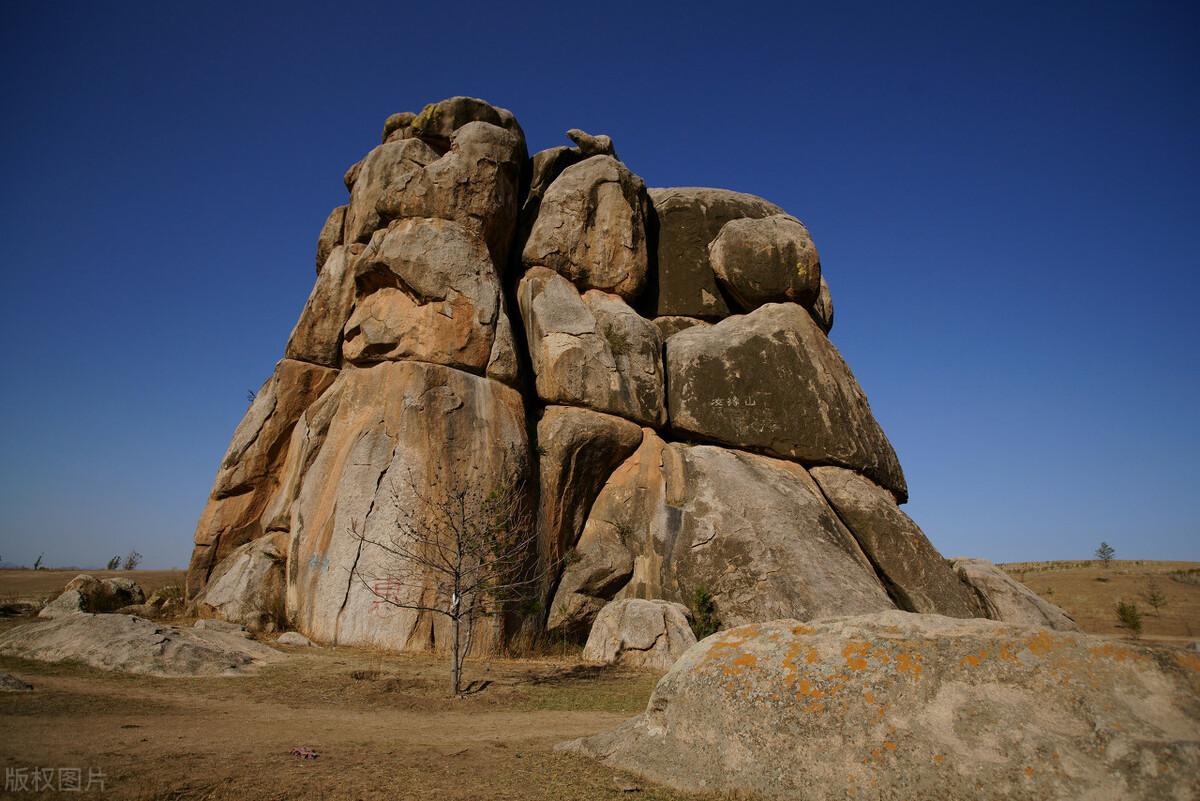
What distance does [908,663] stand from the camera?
162 inches

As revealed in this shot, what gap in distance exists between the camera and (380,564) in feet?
41.5

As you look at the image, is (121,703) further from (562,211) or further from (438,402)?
(562,211)

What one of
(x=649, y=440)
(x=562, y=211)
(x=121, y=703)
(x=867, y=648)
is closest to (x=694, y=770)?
(x=867, y=648)

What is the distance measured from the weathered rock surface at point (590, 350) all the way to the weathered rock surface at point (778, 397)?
0.80m

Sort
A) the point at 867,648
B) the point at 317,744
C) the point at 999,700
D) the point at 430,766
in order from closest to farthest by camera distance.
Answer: the point at 999,700 → the point at 867,648 → the point at 430,766 → the point at 317,744

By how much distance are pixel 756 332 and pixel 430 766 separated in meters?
13.6

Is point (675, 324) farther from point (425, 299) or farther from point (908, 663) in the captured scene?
point (908, 663)

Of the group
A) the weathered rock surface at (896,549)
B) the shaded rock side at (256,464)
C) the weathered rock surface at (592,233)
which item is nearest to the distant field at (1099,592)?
the shaded rock side at (256,464)

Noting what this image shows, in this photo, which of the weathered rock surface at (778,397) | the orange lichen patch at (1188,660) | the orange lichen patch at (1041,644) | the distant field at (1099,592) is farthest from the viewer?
the distant field at (1099,592)

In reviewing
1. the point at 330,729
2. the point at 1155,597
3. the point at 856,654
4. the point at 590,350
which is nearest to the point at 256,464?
the point at 590,350

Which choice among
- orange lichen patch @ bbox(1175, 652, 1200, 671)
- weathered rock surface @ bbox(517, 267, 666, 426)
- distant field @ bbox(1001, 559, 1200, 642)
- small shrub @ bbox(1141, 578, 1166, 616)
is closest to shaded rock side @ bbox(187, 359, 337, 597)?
weathered rock surface @ bbox(517, 267, 666, 426)

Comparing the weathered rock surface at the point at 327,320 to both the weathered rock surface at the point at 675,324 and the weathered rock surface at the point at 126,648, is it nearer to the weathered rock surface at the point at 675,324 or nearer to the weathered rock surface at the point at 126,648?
the weathered rock surface at the point at 675,324

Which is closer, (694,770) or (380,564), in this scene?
(694,770)

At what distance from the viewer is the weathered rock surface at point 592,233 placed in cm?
1784
